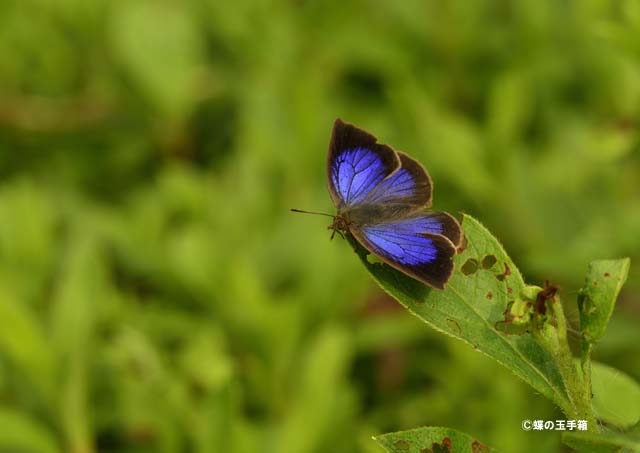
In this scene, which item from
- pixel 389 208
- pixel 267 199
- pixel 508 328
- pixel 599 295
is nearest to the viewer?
pixel 599 295

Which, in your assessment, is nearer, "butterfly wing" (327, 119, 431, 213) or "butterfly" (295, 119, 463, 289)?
"butterfly" (295, 119, 463, 289)

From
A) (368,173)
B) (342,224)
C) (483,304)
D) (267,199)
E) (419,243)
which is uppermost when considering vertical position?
(267,199)

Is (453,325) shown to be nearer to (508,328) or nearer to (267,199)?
(508,328)

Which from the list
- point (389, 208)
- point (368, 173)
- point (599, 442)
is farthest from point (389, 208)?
point (599, 442)

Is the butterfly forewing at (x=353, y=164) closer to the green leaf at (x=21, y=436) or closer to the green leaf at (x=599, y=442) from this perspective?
the green leaf at (x=599, y=442)

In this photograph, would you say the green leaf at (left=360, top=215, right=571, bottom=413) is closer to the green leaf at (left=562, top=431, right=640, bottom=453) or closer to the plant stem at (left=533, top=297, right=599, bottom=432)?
the plant stem at (left=533, top=297, right=599, bottom=432)

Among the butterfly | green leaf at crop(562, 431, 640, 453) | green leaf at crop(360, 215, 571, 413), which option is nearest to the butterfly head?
the butterfly
